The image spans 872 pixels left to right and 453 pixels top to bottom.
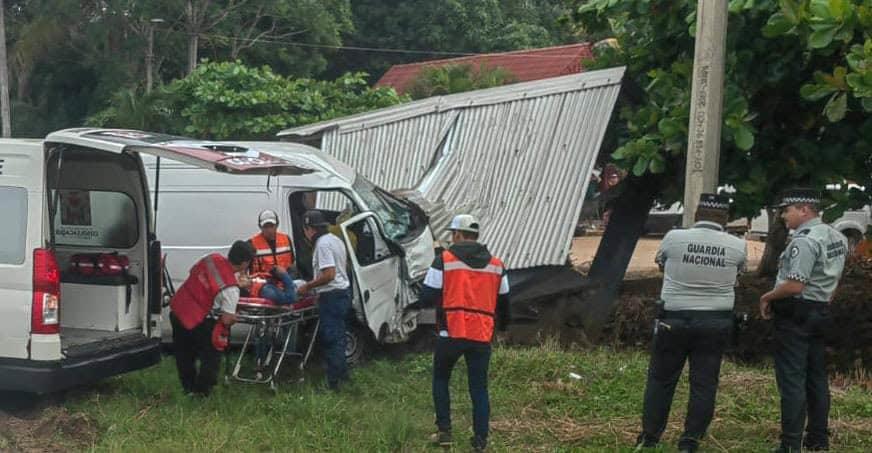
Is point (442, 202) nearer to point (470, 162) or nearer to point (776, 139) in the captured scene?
point (470, 162)

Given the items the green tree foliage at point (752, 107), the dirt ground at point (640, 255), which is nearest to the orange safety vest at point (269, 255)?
the green tree foliage at point (752, 107)

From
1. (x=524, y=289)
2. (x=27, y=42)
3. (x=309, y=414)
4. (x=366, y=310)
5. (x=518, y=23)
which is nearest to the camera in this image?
(x=309, y=414)

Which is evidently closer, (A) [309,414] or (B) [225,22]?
(A) [309,414]

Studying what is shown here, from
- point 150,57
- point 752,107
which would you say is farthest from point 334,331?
point 150,57

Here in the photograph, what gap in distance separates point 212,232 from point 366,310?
5.81 ft

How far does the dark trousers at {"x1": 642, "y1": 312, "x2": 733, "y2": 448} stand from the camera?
6012 mm

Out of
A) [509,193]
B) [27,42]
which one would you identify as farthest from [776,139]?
[27,42]

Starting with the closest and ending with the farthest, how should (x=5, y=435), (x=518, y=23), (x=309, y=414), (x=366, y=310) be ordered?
1. (x=5, y=435)
2. (x=309, y=414)
3. (x=366, y=310)
4. (x=518, y=23)

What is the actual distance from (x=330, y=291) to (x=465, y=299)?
2.26 metres

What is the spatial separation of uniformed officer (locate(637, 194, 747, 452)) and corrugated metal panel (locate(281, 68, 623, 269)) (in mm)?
4421

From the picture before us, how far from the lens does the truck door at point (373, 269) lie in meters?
8.90

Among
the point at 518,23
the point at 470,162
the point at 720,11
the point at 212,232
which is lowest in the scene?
the point at 212,232

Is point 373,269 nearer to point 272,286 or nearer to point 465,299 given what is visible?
point 272,286

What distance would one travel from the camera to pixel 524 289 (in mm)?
10586
